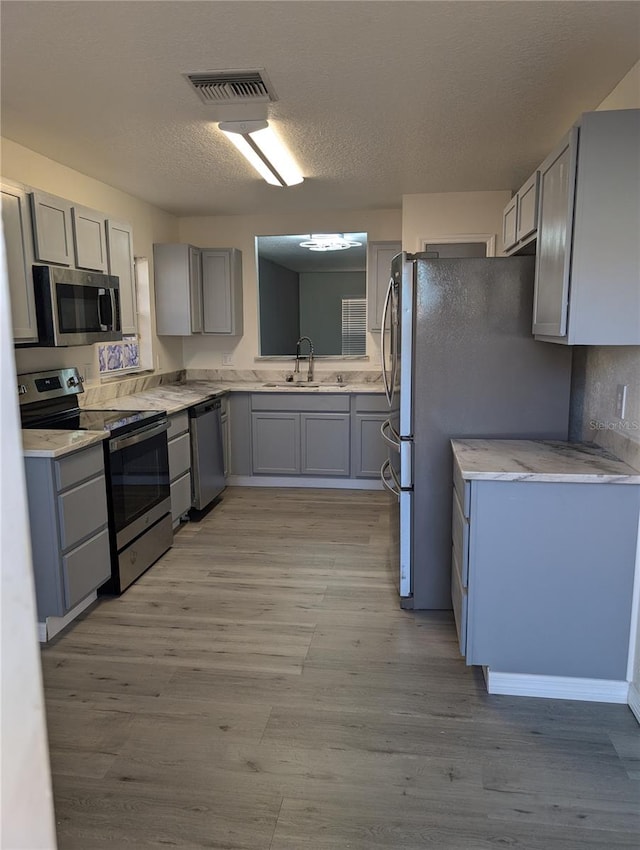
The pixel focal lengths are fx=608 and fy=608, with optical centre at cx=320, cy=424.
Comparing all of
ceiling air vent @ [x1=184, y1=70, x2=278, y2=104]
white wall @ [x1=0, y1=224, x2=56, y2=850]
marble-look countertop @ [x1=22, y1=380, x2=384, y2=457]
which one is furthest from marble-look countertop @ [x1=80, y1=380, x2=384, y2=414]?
white wall @ [x1=0, y1=224, x2=56, y2=850]

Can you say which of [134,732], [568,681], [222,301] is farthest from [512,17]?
[222,301]

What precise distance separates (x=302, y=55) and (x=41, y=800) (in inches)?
97.5

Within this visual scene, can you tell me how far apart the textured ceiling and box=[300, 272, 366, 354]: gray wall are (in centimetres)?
371

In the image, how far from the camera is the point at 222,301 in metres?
5.62

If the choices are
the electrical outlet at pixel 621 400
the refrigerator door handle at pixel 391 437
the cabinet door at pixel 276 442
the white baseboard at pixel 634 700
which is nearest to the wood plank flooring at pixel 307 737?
the white baseboard at pixel 634 700

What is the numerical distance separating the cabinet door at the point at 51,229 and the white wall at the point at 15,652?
2883 mm

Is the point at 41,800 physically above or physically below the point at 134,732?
above

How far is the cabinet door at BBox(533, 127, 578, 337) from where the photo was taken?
2174mm

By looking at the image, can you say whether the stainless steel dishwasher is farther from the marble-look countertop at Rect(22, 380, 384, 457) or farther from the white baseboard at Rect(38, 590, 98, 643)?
the white baseboard at Rect(38, 590, 98, 643)

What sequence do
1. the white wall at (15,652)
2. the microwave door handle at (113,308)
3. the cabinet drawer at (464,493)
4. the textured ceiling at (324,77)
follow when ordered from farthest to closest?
the microwave door handle at (113,308), the cabinet drawer at (464,493), the textured ceiling at (324,77), the white wall at (15,652)

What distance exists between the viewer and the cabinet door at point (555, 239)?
7.13 ft

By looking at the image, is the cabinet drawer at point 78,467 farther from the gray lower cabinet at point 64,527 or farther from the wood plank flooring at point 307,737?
the wood plank flooring at point 307,737

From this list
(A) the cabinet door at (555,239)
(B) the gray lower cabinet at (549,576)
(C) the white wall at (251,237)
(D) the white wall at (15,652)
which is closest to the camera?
(D) the white wall at (15,652)

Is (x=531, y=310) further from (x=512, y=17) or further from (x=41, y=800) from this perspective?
(x=41, y=800)
